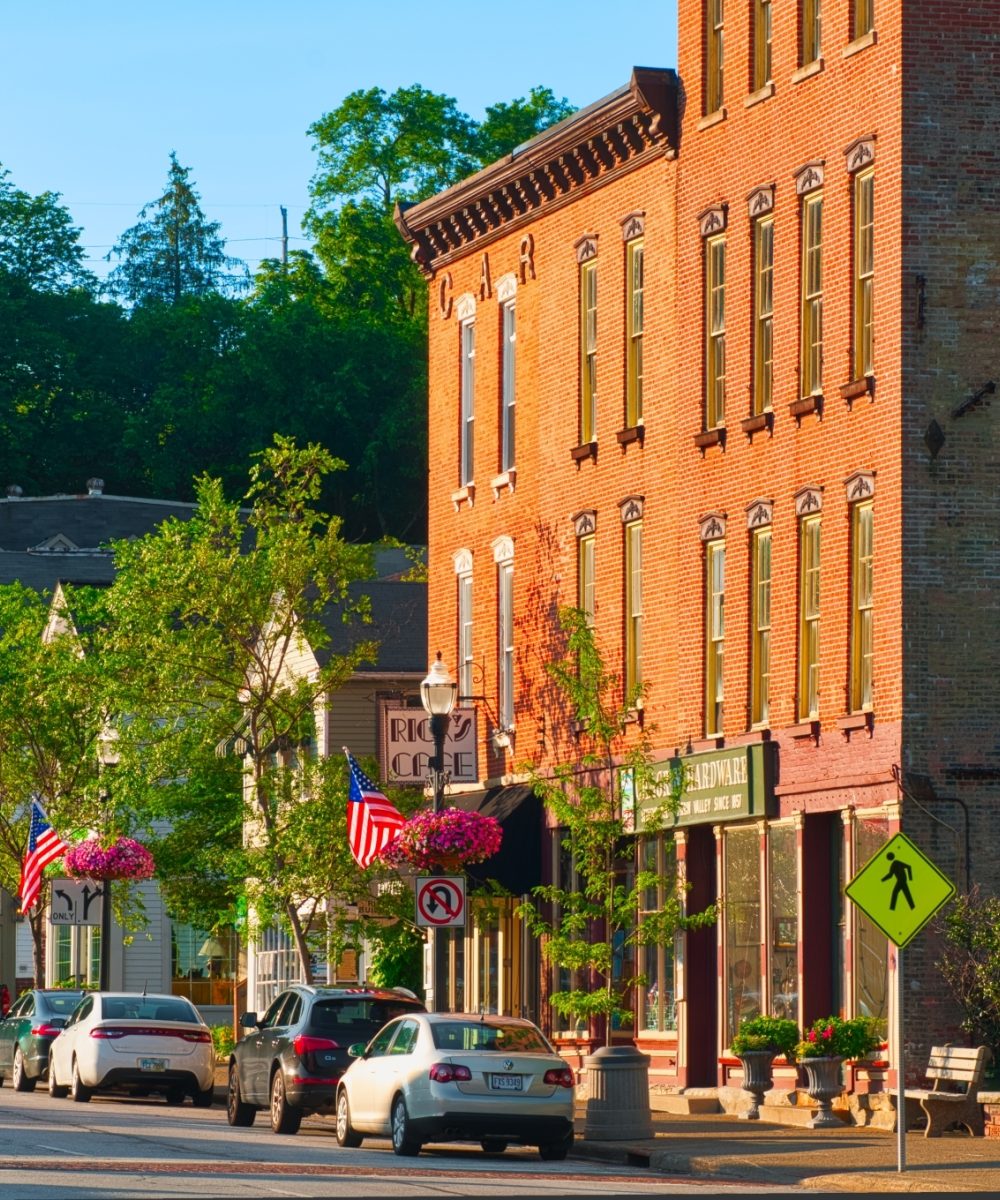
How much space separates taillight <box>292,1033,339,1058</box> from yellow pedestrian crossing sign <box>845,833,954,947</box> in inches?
318

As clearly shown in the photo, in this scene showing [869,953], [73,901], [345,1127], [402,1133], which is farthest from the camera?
[73,901]

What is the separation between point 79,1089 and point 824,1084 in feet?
36.6

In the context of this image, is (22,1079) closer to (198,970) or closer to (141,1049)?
(141,1049)

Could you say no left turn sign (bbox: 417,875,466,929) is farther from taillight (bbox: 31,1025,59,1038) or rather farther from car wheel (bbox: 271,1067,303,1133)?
taillight (bbox: 31,1025,59,1038)

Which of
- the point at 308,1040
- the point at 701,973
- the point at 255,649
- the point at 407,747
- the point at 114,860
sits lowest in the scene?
the point at 308,1040

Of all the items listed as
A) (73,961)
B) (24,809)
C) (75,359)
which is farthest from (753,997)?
(75,359)

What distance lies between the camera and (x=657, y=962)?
3725 cm

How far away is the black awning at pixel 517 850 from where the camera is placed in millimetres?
40062

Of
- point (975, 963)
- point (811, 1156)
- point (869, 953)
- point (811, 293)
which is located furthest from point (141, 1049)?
point (811, 293)

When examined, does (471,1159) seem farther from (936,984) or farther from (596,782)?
(596,782)

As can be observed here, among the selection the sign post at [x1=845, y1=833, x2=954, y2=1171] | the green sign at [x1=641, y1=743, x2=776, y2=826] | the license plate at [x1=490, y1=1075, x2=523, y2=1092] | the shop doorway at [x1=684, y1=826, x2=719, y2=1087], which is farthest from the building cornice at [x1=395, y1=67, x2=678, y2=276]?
the sign post at [x1=845, y1=833, x2=954, y2=1171]

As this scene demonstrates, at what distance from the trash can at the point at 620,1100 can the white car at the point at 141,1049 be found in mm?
8890

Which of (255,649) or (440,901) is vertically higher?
(255,649)

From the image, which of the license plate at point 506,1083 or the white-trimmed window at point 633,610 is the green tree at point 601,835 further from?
the license plate at point 506,1083
